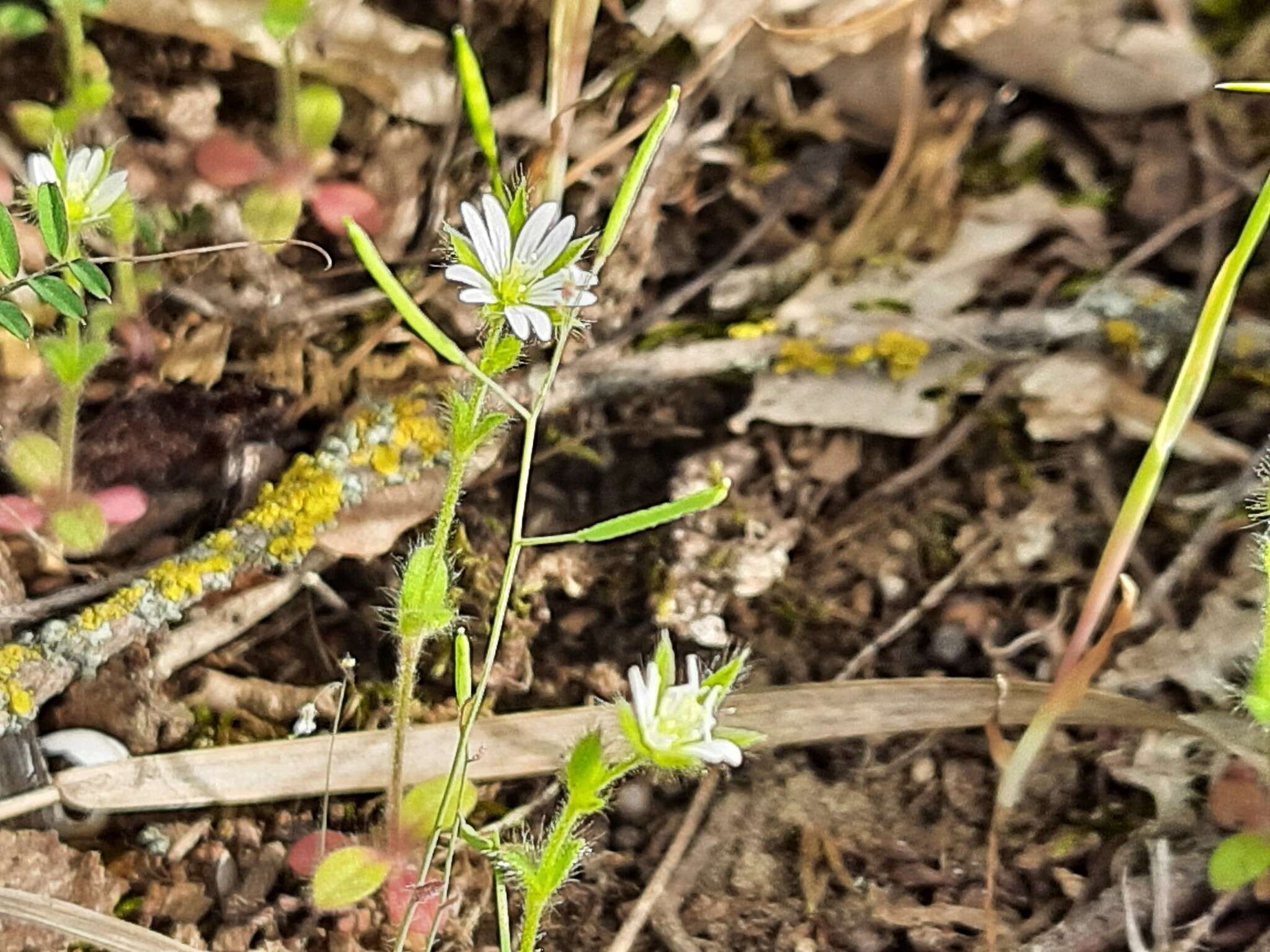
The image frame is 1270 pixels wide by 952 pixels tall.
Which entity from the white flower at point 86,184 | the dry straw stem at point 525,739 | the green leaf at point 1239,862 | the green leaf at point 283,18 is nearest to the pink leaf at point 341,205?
the green leaf at point 283,18

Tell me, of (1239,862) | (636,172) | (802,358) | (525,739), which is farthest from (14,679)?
(1239,862)

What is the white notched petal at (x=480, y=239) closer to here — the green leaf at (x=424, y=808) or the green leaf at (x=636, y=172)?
the green leaf at (x=636, y=172)

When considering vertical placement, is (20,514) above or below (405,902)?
above

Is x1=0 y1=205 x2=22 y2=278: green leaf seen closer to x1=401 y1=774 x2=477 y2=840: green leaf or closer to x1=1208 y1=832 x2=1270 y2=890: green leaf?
x1=401 y1=774 x2=477 y2=840: green leaf

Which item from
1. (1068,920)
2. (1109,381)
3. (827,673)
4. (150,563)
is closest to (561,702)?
(827,673)

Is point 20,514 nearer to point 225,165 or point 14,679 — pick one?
point 14,679

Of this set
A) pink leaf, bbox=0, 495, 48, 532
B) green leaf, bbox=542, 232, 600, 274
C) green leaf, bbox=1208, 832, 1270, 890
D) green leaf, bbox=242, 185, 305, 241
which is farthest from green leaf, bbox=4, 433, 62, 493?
green leaf, bbox=1208, 832, 1270, 890

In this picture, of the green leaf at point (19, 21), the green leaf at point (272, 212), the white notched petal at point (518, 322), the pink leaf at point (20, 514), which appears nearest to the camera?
the white notched petal at point (518, 322)
